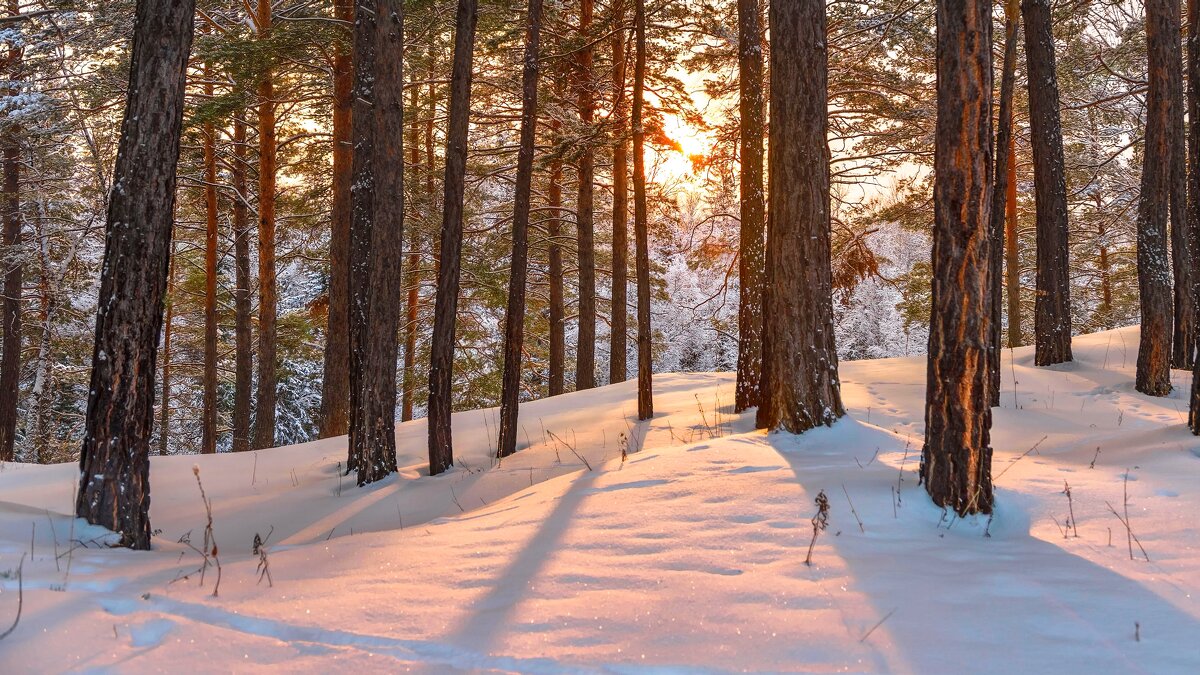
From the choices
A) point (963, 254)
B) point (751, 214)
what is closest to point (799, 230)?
point (751, 214)

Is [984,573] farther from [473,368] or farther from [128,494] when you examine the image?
[473,368]

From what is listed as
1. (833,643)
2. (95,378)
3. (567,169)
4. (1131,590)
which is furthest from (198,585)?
(567,169)

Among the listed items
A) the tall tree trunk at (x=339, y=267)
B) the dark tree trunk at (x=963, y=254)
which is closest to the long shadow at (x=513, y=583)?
the dark tree trunk at (x=963, y=254)

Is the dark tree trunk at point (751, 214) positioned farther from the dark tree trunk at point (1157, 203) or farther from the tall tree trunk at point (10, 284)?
the tall tree trunk at point (10, 284)

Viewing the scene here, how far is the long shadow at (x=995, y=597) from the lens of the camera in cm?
277

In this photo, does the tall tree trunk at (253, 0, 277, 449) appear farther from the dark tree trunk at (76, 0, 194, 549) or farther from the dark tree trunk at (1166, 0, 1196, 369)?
the dark tree trunk at (1166, 0, 1196, 369)

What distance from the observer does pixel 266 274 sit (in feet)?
42.9

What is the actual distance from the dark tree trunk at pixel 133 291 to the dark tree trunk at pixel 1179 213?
11.3m

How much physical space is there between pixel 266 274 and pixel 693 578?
11.6 metres

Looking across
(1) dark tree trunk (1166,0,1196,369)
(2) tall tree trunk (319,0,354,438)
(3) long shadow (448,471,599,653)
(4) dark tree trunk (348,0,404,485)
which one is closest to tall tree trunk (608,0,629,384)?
(2) tall tree trunk (319,0,354,438)

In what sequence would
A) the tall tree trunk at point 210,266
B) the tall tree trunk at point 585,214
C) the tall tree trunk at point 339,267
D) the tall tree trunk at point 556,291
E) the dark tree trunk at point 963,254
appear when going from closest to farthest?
the dark tree trunk at point 963,254 → the tall tree trunk at point 339,267 → the tall tree trunk at point 585,214 → the tall tree trunk at point 210,266 → the tall tree trunk at point 556,291

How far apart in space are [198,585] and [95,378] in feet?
6.23

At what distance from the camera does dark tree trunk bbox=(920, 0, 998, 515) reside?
14.4ft

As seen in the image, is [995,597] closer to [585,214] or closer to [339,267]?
[339,267]
